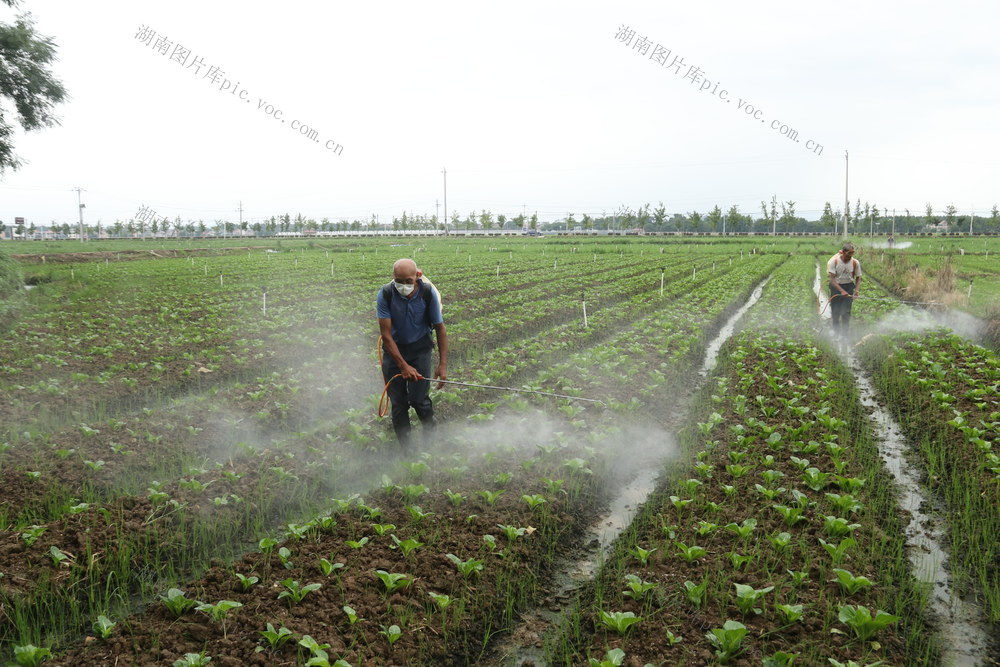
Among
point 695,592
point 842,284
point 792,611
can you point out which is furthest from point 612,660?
point 842,284


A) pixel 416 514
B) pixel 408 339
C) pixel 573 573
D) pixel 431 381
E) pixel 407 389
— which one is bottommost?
pixel 573 573

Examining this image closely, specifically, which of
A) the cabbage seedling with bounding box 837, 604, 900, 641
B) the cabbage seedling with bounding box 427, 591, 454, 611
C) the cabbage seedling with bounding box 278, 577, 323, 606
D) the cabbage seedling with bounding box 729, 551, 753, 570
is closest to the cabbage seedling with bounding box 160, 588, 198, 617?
the cabbage seedling with bounding box 278, 577, 323, 606

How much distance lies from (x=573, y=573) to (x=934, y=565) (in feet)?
8.98

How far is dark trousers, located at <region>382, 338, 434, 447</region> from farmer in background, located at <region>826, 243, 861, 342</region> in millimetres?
8206

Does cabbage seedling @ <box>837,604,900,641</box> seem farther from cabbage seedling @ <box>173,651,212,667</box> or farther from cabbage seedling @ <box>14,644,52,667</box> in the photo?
cabbage seedling @ <box>14,644,52,667</box>

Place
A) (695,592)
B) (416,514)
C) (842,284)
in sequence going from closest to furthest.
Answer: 1. (695,592)
2. (416,514)
3. (842,284)

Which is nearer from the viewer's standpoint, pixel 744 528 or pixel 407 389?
pixel 744 528

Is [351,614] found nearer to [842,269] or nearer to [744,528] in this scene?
[744,528]

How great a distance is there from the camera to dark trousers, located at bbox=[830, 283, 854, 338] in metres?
11.8

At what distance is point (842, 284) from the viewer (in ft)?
38.3

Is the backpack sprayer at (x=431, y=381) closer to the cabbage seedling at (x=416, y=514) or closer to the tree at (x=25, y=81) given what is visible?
the cabbage seedling at (x=416, y=514)

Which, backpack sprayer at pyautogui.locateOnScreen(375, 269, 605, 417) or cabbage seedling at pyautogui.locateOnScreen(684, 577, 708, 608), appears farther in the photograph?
backpack sprayer at pyautogui.locateOnScreen(375, 269, 605, 417)

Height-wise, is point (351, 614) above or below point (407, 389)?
below

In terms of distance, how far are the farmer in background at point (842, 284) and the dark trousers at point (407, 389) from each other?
8206 millimetres
